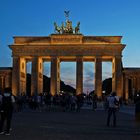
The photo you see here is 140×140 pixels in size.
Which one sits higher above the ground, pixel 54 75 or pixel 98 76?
pixel 54 75

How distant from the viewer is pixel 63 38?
333 feet

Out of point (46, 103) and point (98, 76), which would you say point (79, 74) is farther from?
point (46, 103)

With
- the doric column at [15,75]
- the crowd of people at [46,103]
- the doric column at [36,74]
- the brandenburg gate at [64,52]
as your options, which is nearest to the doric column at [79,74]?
the brandenburg gate at [64,52]

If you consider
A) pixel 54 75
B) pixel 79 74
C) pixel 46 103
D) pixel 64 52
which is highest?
pixel 64 52

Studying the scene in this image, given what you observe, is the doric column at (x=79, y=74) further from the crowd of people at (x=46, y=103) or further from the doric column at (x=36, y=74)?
the crowd of people at (x=46, y=103)

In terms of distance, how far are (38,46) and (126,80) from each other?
746 inches

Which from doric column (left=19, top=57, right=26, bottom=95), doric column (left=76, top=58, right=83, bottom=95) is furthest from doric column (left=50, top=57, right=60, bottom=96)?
doric column (left=19, top=57, right=26, bottom=95)

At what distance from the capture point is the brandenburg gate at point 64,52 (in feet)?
330

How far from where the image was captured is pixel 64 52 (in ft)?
332

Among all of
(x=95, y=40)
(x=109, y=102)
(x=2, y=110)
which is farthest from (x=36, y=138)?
(x=95, y=40)

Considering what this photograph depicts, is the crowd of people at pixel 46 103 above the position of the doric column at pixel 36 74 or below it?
below

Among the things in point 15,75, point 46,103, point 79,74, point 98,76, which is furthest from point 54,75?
point 46,103

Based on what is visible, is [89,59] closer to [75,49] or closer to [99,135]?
[75,49]

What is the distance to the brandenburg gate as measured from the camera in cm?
10050
